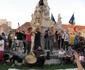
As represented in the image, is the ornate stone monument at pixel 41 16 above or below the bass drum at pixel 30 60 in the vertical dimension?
above

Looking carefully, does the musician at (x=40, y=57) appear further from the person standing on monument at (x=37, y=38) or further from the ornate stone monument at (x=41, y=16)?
the ornate stone monument at (x=41, y=16)

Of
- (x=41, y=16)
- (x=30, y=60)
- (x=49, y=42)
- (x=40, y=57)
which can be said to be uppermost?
(x=41, y=16)

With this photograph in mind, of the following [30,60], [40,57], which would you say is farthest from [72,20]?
[30,60]

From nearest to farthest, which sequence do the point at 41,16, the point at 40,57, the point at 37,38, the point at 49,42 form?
the point at 40,57 < the point at 37,38 < the point at 49,42 < the point at 41,16

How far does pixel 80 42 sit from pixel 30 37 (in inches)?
181

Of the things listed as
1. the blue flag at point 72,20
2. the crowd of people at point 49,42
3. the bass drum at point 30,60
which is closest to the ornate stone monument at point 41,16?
the crowd of people at point 49,42

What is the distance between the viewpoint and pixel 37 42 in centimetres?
1571

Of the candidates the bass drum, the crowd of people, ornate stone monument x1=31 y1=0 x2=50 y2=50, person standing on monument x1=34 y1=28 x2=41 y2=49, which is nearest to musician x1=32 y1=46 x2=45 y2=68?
the bass drum

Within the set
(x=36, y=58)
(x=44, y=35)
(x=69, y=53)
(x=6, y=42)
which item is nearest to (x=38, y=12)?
(x=44, y=35)

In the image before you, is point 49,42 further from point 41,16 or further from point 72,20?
point 72,20

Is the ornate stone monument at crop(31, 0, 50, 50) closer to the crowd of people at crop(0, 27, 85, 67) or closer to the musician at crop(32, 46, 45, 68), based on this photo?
the crowd of people at crop(0, 27, 85, 67)

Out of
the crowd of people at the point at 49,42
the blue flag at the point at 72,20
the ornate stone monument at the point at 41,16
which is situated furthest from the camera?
the blue flag at the point at 72,20

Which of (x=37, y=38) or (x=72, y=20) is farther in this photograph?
(x=72, y=20)

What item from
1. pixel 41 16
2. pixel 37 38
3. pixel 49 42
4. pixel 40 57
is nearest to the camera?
pixel 40 57
